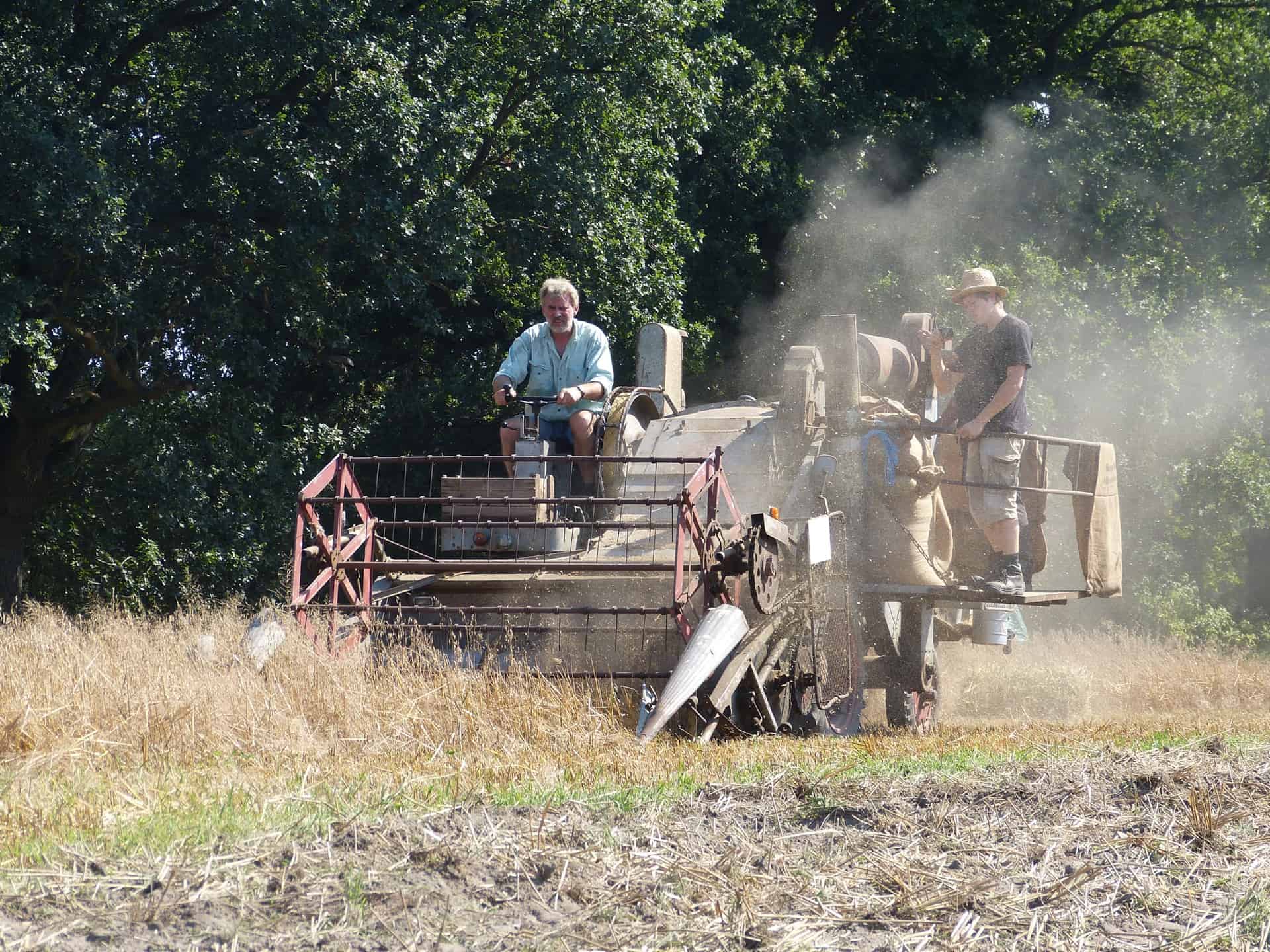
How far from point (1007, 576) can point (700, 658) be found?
10.1 feet

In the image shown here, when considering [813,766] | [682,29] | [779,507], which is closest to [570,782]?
[813,766]

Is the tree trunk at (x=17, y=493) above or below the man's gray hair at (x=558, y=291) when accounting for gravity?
below

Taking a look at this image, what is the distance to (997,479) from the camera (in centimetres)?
936

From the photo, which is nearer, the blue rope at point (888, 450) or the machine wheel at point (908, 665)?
the blue rope at point (888, 450)

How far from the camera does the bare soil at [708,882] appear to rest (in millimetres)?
3484

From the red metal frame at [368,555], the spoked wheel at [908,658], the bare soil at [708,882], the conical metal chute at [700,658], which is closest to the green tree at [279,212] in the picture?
the red metal frame at [368,555]

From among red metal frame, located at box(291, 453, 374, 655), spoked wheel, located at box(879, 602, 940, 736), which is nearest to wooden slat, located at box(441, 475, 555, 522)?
red metal frame, located at box(291, 453, 374, 655)

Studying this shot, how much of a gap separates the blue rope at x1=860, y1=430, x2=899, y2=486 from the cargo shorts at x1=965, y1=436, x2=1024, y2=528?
1.54 ft

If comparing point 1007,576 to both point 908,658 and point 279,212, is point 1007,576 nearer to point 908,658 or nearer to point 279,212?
point 908,658

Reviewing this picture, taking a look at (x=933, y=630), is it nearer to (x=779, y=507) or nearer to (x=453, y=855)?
(x=779, y=507)

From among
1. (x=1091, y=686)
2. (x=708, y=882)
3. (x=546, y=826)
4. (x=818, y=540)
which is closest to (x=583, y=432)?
(x=818, y=540)

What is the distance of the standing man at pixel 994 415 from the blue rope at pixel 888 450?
43cm

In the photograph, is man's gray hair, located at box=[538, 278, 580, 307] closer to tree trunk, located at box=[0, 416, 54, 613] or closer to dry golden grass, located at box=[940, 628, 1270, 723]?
dry golden grass, located at box=[940, 628, 1270, 723]

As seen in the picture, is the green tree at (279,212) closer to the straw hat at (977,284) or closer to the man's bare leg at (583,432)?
the man's bare leg at (583,432)
